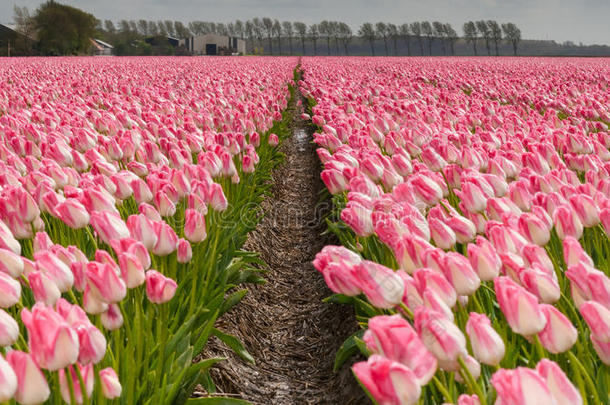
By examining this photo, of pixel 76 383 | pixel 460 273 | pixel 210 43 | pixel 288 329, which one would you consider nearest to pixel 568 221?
pixel 460 273

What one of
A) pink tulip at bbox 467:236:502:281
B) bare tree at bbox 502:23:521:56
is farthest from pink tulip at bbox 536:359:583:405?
bare tree at bbox 502:23:521:56

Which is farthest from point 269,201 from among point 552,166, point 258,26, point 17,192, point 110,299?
point 258,26

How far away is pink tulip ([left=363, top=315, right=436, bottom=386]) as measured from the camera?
109 centimetres

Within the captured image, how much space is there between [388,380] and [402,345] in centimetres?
7

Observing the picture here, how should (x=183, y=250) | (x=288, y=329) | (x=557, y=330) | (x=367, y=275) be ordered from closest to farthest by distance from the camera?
1. (x=557, y=330)
2. (x=367, y=275)
3. (x=183, y=250)
4. (x=288, y=329)

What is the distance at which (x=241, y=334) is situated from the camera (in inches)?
149

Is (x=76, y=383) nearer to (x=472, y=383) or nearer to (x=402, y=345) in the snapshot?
(x=402, y=345)

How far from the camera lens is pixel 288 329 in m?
4.42

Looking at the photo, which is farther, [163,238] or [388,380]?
[163,238]

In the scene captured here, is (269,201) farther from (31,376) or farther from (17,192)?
(31,376)

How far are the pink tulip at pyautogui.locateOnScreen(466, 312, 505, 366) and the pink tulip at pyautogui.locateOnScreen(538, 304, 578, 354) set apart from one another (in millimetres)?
126

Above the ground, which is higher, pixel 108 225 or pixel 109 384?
pixel 108 225

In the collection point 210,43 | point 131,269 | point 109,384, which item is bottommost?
point 109,384

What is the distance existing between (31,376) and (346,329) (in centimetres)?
264
